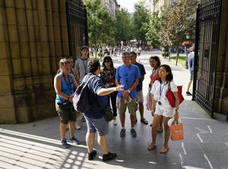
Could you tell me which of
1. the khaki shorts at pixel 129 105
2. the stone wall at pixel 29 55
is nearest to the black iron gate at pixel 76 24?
the stone wall at pixel 29 55

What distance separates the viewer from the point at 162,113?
3.96 m

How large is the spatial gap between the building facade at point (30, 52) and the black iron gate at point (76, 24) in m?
0.08

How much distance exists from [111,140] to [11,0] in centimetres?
449

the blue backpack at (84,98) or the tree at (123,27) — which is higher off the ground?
the tree at (123,27)

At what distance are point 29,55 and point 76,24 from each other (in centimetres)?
225

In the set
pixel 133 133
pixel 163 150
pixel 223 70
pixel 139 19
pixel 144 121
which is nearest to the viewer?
pixel 163 150

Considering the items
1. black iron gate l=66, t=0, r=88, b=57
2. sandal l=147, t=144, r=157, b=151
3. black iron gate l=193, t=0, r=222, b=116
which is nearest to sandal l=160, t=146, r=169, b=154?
sandal l=147, t=144, r=157, b=151

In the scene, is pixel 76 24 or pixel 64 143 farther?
pixel 76 24

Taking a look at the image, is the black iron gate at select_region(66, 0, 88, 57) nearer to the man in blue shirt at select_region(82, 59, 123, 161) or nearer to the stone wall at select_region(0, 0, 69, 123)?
the stone wall at select_region(0, 0, 69, 123)

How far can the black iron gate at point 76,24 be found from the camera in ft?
21.7

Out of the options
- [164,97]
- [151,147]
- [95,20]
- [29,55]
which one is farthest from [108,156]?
[95,20]

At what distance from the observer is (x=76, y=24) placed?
752cm

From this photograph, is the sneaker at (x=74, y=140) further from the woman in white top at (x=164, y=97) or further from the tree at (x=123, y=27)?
the tree at (x=123, y=27)

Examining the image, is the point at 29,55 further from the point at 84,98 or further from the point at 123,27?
the point at 123,27
